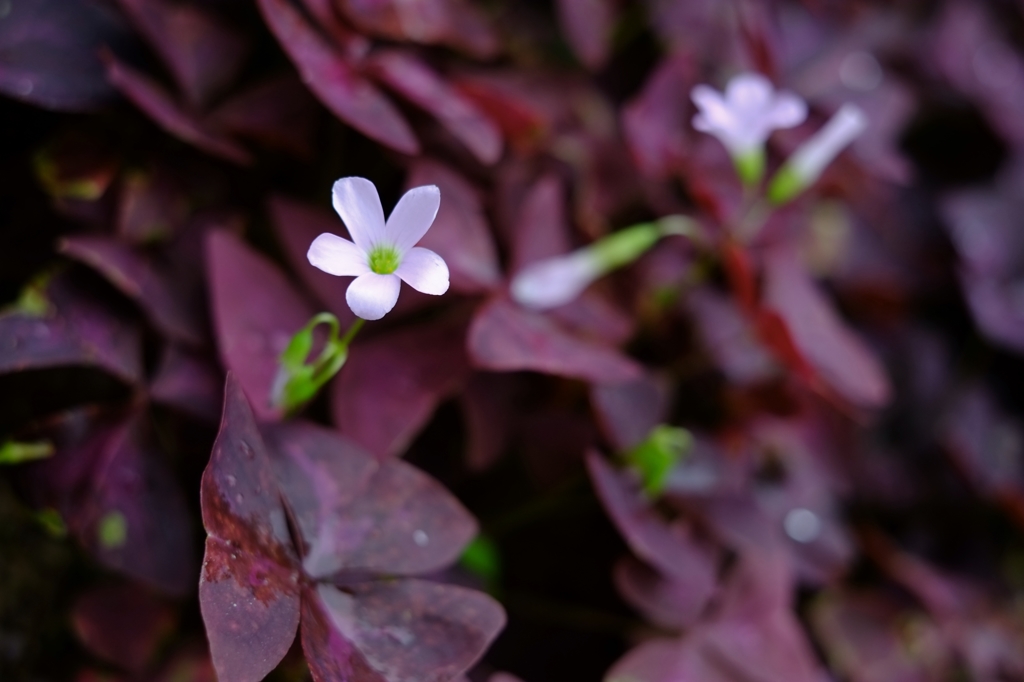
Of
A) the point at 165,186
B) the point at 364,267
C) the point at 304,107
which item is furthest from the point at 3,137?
the point at 364,267

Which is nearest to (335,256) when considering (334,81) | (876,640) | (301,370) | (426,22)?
(301,370)

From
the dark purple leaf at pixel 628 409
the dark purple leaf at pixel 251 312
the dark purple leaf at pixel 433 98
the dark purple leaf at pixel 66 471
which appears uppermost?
the dark purple leaf at pixel 433 98

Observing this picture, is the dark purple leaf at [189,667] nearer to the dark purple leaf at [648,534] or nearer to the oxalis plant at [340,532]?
the oxalis plant at [340,532]

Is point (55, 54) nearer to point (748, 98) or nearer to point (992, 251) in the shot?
point (748, 98)

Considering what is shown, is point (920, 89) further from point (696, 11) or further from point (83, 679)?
point (83, 679)

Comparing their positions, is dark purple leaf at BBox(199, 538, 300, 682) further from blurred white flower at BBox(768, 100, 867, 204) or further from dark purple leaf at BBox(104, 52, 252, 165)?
blurred white flower at BBox(768, 100, 867, 204)

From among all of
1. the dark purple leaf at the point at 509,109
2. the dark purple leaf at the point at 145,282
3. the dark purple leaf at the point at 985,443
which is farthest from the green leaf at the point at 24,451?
the dark purple leaf at the point at 985,443
